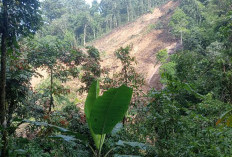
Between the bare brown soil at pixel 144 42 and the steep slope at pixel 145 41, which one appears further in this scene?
the steep slope at pixel 145 41

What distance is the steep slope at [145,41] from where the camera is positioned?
78.3 feet

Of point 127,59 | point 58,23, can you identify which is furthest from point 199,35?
point 58,23

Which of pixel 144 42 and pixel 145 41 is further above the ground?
pixel 145 41

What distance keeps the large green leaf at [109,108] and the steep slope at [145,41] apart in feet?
59.5

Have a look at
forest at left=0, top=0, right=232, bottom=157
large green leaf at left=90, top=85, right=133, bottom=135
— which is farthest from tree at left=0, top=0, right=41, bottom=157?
large green leaf at left=90, top=85, right=133, bottom=135

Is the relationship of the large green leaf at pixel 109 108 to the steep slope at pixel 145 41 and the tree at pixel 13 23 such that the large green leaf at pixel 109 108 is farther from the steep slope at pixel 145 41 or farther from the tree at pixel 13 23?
the steep slope at pixel 145 41

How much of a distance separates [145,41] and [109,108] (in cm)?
2745

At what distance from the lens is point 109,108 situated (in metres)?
2.00

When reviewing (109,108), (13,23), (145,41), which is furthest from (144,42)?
(109,108)

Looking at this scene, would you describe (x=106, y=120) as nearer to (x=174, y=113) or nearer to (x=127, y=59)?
(x=174, y=113)

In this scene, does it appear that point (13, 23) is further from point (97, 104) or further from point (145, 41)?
point (145, 41)

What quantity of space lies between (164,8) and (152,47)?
42.8ft

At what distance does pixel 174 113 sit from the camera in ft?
10.1

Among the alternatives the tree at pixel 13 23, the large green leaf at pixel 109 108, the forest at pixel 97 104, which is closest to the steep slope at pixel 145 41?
the forest at pixel 97 104
